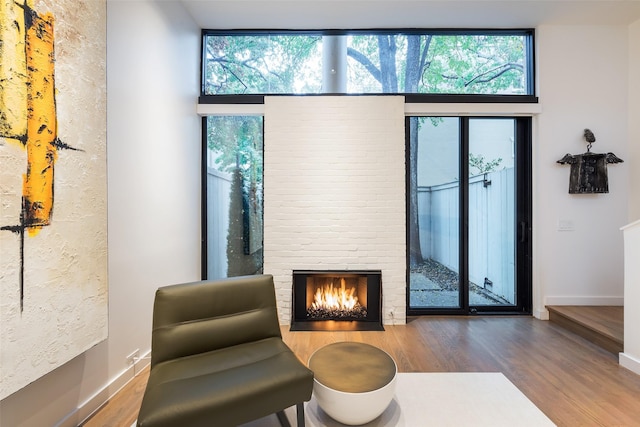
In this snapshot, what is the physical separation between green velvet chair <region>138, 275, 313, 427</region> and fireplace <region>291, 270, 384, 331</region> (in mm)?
1297

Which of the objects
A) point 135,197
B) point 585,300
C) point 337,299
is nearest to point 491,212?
point 585,300

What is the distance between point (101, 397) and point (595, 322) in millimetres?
4136

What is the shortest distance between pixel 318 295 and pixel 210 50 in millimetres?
3187

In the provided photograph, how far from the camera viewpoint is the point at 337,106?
3.17m

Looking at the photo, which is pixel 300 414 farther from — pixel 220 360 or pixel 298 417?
pixel 220 360

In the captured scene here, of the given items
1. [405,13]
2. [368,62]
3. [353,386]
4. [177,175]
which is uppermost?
[405,13]

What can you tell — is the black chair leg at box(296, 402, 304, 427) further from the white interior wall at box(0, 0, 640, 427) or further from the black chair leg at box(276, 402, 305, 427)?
the white interior wall at box(0, 0, 640, 427)

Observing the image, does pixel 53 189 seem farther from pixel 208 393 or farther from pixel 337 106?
pixel 337 106

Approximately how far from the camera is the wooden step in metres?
2.45

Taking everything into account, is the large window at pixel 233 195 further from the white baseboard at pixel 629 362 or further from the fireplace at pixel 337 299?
the white baseboard at pixel 629 362

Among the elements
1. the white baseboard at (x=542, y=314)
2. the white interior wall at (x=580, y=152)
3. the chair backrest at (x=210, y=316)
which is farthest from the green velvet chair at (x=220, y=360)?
the white interior wall at (x=580, y=152)

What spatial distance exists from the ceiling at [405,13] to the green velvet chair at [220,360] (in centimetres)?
280

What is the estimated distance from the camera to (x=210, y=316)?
1.71m

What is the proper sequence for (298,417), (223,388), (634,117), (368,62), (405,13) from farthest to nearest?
(368,62) < (634,117) < (405,13) < (298,417) < (223,388)
